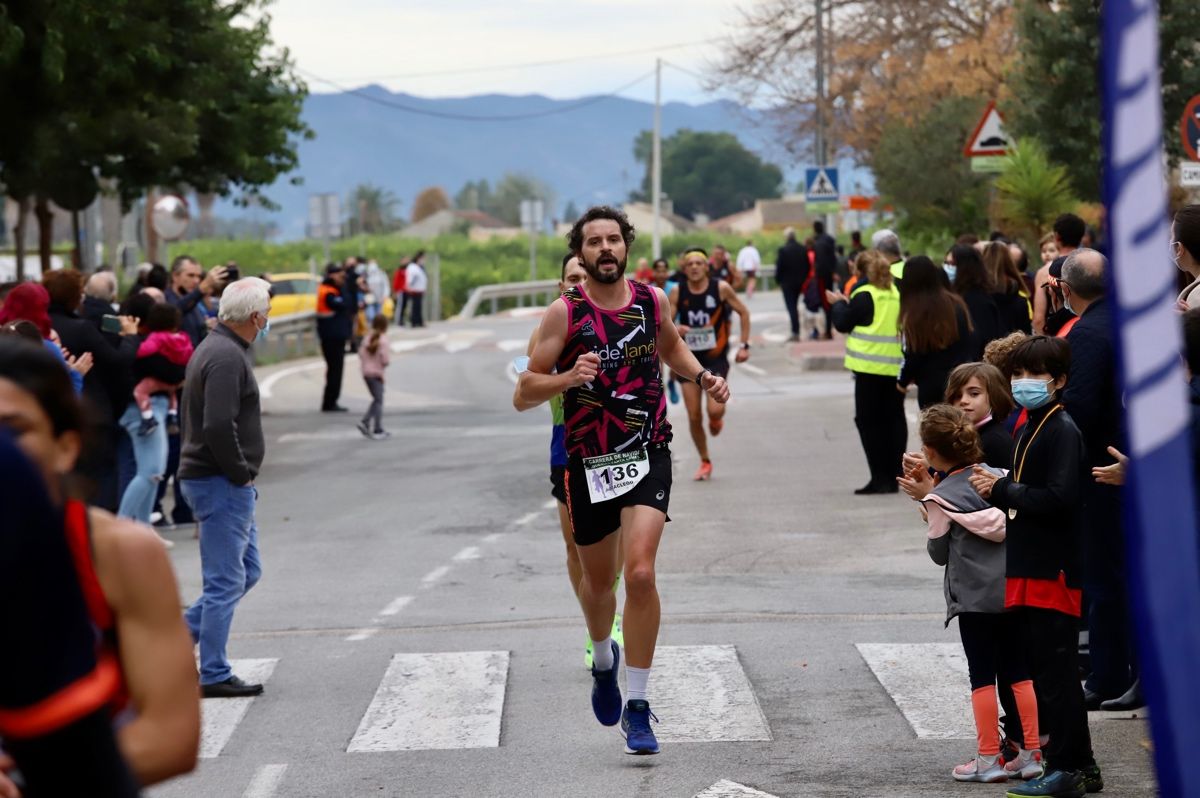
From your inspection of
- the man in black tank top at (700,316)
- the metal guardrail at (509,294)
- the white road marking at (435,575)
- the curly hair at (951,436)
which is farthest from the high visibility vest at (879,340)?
the metal guardrail at (509,294)


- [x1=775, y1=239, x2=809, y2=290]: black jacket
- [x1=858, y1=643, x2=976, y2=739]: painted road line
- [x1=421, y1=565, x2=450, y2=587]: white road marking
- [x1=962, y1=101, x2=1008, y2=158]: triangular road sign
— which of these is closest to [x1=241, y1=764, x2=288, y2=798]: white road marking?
[x1=858, y1=643, x2=976, y2=739]: painted road line

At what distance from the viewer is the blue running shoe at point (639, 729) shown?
7.11 metres

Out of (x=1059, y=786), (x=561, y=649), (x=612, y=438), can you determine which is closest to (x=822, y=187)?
(x=561, y=649)

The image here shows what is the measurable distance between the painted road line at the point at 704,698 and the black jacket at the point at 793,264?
2435 cm

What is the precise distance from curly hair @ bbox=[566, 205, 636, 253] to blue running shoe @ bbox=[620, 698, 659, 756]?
1.74 meters

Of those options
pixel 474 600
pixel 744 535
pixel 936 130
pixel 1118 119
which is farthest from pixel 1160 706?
pixel 936 130

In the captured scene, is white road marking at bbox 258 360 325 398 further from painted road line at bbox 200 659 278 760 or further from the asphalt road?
painted road line at bbox 200 659 278 760

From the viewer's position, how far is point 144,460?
1332 cm

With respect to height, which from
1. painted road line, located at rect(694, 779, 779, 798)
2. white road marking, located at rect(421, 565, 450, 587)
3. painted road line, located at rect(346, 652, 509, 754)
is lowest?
white road marking, located at rect(421, 565, 450, 587)

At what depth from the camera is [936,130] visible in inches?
1439

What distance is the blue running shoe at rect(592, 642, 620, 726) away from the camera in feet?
24.2

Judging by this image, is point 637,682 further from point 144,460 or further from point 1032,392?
point 144,460

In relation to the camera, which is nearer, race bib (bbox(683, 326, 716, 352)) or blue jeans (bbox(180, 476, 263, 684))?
blue jeans (bbox(180, 476, 263, 684))

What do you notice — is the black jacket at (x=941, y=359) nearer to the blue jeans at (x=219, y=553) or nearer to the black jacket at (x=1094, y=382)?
the black jacket at (x=1094, y=382)
